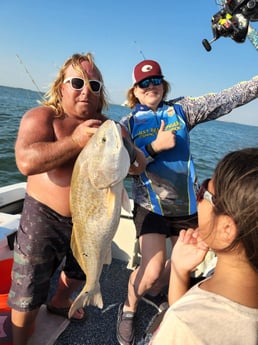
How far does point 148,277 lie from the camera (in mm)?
2734

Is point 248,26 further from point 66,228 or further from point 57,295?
point 57,295

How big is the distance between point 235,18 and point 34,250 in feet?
8.85

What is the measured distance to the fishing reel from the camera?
2.76 m

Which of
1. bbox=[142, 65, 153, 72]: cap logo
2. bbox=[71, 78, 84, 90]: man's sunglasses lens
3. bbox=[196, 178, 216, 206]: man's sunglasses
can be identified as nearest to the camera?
bbox=[196, 178, 216, 206]: man's sunglasses

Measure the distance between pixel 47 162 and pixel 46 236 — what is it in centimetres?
62

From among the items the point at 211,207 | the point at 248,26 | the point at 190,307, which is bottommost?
the point at 190,307

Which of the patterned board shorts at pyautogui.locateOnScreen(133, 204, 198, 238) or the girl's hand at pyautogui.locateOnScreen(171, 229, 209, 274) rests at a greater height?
the girl's hand at pyautogui.locateOnScreen(171, 229, 209, 274)

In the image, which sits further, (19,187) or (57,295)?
(19,187)

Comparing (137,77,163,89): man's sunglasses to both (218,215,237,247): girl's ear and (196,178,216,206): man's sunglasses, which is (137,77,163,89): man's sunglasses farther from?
(218,215,237,247): girl's ear

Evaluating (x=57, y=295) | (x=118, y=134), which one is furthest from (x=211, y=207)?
(x=57, y=295)

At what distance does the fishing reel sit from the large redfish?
5.95ft

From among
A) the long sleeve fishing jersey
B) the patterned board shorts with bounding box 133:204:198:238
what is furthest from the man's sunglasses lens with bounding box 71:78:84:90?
the patterned board shorts with bounding box 133:204:198:238

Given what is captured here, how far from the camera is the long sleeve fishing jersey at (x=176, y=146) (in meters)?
2.83

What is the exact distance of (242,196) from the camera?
117 cm
